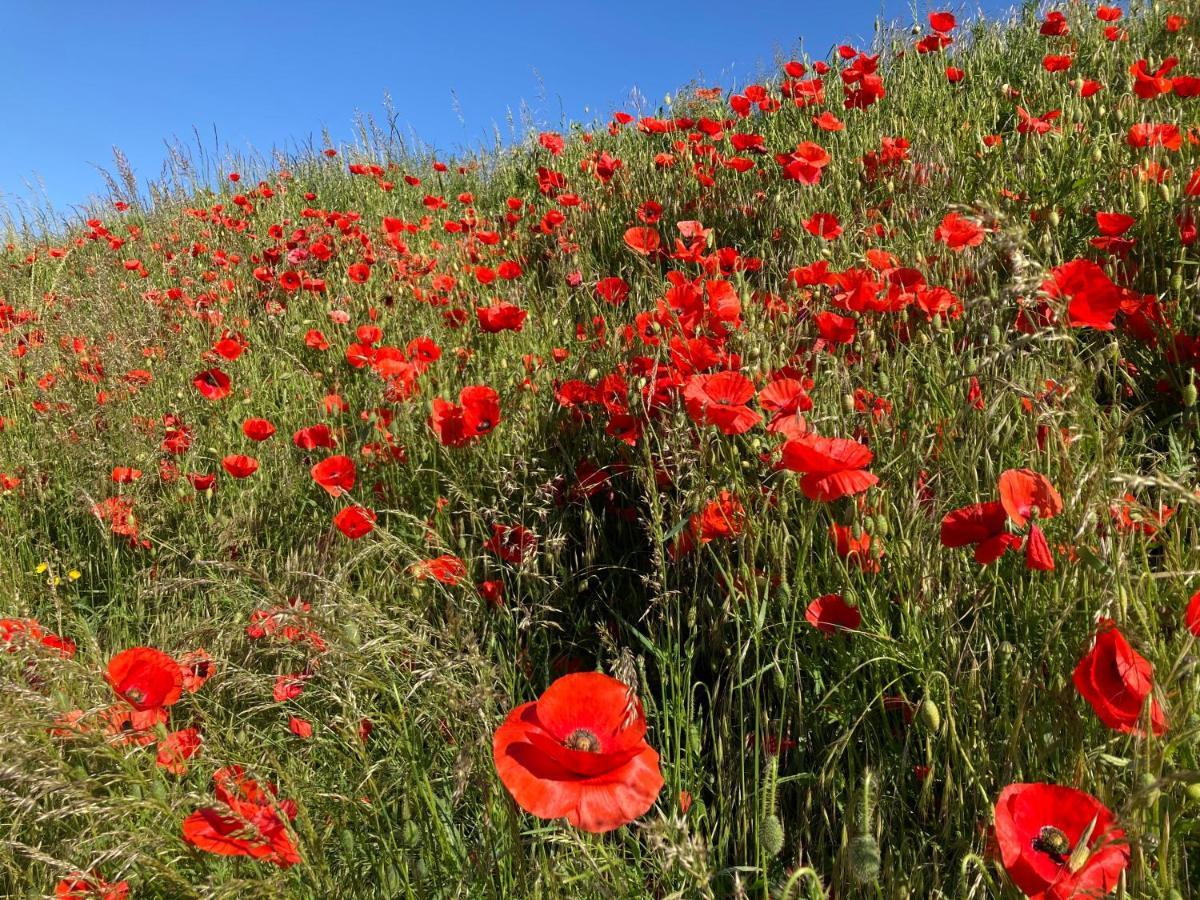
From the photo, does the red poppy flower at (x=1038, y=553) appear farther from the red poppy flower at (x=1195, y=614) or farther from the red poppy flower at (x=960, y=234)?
the red poppy flower at (x=960, y=234)

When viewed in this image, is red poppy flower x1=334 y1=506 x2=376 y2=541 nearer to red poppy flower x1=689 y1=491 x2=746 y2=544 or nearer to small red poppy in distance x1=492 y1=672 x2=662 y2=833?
red poppy flower x1=689 y1=491 x2=746 y2=544

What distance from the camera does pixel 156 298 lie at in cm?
447

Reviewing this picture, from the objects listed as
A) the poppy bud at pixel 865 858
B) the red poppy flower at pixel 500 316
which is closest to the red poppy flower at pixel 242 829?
the poppy bud at pixel 865 858

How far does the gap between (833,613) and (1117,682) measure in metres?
0.47

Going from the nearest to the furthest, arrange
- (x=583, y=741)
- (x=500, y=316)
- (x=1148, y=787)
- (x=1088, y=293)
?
(x=1148, y=787) < (x=583, y=741) < (x=1088, y=293) < (x=500, y=316)

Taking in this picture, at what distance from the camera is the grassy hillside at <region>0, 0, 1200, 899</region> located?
106cm

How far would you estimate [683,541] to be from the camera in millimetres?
1675

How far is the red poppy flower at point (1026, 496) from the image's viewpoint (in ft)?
3.62

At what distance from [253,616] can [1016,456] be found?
1662 millimetres

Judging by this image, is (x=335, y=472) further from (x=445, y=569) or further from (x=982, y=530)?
(x=982, y=530)

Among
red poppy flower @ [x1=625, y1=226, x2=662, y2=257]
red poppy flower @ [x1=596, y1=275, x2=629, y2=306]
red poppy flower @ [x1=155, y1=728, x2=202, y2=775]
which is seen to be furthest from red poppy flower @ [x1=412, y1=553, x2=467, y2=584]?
red poppy flower @ [x1=625, y1=226, x2=662, y2=257]

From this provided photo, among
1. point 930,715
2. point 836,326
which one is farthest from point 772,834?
point 836,326

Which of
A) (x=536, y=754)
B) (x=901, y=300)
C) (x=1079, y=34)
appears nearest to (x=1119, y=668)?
(x=536, y=754)

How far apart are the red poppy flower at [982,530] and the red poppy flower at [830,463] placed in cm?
13
